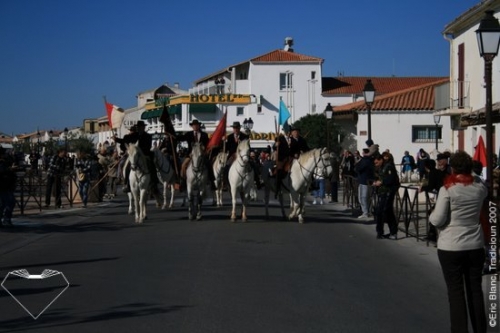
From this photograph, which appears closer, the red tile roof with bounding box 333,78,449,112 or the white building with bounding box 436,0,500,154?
the white building with bounding box 436,0,500,154

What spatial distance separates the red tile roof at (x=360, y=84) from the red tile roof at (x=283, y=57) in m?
3.20

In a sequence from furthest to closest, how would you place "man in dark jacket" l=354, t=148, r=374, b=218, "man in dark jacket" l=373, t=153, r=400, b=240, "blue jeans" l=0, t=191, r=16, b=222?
"man in dark jacket" l=354, t=148, r=374, b=218 → "blue jeans" l=0, t=191, r=16, b=222 → "man in dark jacket" l=373, t=153, r=400, b=240

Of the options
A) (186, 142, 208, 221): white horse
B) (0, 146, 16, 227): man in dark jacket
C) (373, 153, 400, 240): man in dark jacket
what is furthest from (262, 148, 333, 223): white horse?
(0, 146, 16, 227): man in dark jacket

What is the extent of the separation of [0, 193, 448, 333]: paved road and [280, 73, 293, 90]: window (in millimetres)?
64043

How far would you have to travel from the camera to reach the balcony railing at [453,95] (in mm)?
32203

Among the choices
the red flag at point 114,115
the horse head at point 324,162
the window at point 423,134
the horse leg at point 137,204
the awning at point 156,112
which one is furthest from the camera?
the awning at point 156,112

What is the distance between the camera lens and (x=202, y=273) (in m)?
11.2

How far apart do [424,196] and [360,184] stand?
563 cm

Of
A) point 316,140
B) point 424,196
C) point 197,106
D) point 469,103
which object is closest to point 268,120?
point 197,106

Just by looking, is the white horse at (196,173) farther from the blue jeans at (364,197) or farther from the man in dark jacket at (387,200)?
the man in dark jacket at (387,200)

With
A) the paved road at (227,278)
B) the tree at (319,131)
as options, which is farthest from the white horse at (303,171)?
the tree at (319,131)

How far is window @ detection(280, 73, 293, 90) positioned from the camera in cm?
8188

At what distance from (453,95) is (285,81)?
161 feet

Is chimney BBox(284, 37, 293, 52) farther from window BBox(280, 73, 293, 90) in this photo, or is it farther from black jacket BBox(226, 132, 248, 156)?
black jacket BBox(226, 132, 248, 156)
